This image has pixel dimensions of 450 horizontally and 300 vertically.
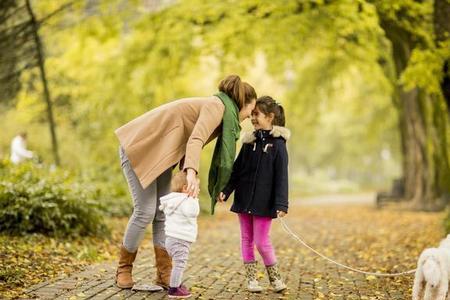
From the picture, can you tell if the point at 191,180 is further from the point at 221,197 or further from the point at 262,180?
the point at 262,180

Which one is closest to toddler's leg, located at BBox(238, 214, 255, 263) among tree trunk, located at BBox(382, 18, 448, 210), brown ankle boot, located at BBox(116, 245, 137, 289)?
brown ankle boot, located at BBox(116, 245, 137, 289)

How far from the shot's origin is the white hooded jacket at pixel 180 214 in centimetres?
491

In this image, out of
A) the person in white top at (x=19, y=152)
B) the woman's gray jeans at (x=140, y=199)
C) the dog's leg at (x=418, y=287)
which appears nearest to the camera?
the dog's leg at (x=418, y=287)

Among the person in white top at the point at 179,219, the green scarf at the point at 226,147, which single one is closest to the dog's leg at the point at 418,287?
the green scarf at the point at 226,147

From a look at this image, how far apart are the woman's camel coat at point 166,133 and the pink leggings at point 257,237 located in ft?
3.22

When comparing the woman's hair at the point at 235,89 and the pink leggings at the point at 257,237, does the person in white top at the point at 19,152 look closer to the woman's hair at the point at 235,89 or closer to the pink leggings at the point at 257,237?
the pink leggings at the point at 257,237

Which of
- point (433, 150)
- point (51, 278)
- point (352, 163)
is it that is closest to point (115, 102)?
point (433, 150)

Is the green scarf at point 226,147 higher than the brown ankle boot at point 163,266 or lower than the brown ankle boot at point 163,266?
higher

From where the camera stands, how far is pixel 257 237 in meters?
5.59

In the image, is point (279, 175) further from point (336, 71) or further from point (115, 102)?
point (336, 71)

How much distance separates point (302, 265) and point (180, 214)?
10.5 ft

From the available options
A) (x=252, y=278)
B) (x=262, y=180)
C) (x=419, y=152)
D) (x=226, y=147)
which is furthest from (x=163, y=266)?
(x=419, y=152)

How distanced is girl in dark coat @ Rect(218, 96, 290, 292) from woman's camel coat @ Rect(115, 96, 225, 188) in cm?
65

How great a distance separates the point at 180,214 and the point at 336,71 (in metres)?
16.5
